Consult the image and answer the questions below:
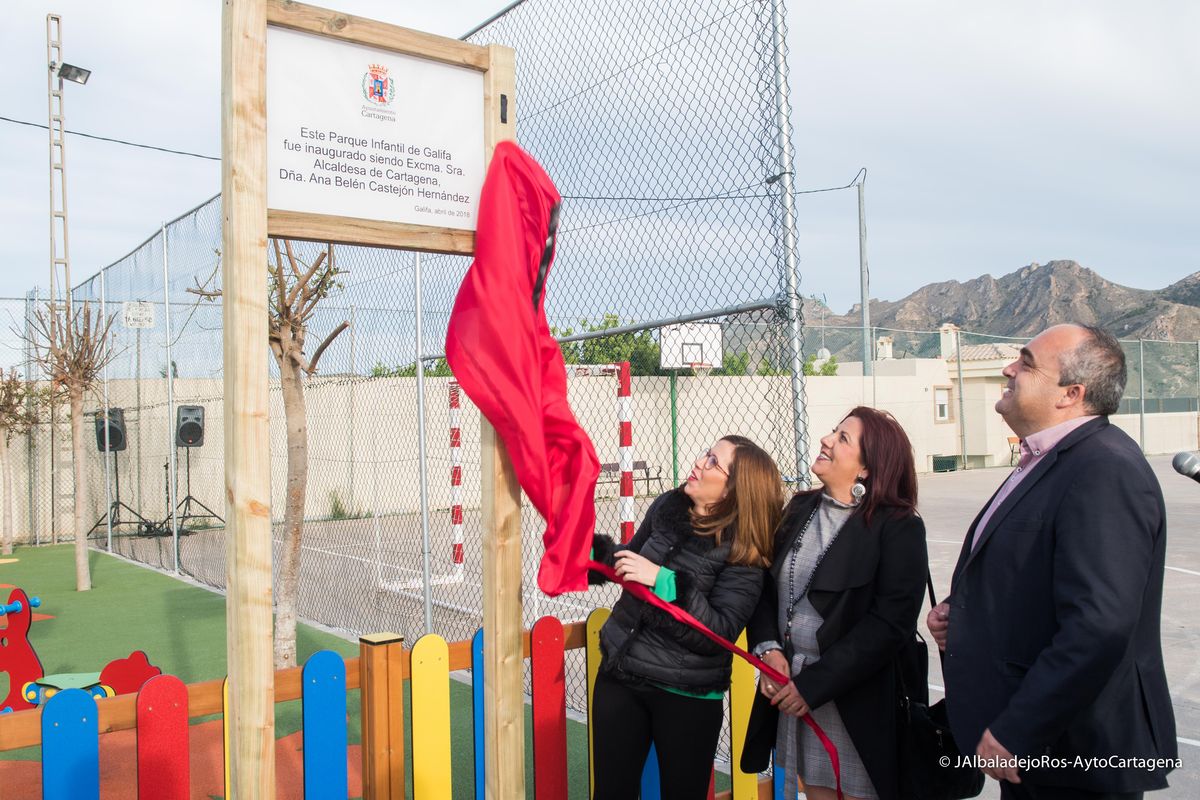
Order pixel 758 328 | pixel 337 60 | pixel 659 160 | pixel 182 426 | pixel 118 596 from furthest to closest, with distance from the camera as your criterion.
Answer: pixel 182 426, pixel 118 596, pixel 659 160, pixel 758 328, pixel 337 60

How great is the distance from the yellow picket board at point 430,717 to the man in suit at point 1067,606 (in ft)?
5.45

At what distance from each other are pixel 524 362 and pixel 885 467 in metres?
1.25

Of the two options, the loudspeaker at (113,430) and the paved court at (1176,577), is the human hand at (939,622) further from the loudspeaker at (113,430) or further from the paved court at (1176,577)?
the loudspeaker at (113,430)

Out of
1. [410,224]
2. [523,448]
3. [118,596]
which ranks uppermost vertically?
[410,224]

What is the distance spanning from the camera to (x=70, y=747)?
2629 millimetres

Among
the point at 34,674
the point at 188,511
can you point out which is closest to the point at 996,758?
the point at 34,674

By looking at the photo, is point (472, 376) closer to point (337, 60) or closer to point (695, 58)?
point (337, 60)

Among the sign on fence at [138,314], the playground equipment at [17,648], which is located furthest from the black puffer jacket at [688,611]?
the sign on fence at [138,314]

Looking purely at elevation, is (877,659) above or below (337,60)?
below

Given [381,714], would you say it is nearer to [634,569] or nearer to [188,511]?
[634,569]

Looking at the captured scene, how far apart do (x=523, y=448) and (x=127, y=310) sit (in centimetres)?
1117

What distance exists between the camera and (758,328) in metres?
3.77

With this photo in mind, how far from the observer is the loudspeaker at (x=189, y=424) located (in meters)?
13.6

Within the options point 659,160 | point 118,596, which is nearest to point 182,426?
point 118,596
